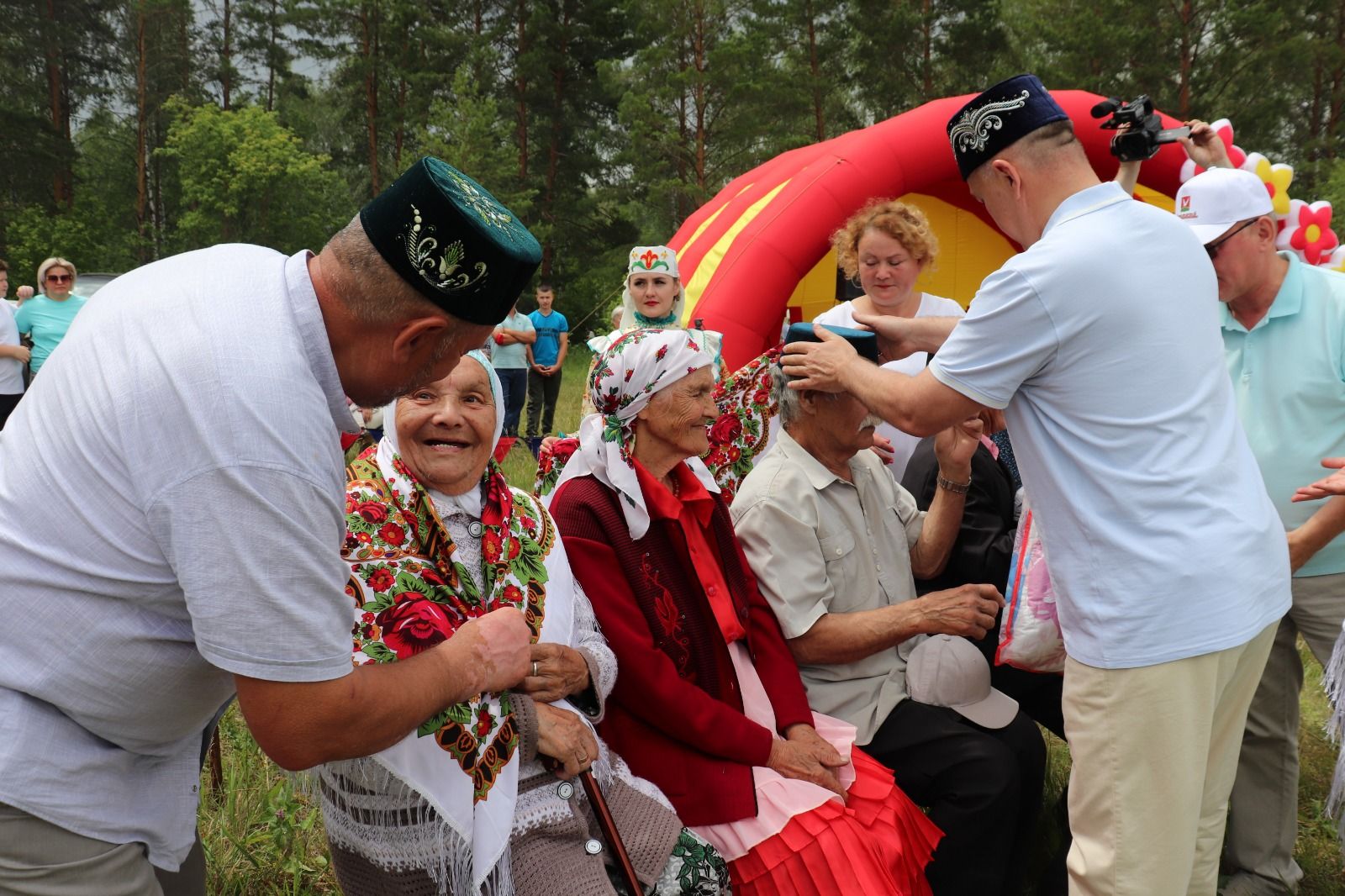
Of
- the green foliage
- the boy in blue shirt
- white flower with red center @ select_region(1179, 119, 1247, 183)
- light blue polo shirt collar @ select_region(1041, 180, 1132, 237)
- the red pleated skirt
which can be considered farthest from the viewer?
the green foliage

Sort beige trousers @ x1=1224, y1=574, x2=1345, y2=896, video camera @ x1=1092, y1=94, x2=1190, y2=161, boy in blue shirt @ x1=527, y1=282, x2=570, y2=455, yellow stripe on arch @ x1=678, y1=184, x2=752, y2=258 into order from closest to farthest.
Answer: video camera @ x1=1092, y1=94, x2=1190, y2=161, beige trousers @ x1=1224, y1=574, x2=1345, y2=896, yellow stripe on arch @ x1=678, y1=184, x2=752, y2=258, boy in blue shirt @ x1=527, y1=282, x2=570, y2=455

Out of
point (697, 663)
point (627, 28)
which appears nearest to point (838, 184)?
point (697, 663)

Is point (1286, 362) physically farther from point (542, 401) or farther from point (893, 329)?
point (542, 401)

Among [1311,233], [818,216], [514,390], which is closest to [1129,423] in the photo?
[1311,233]

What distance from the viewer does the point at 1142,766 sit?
2.06 m

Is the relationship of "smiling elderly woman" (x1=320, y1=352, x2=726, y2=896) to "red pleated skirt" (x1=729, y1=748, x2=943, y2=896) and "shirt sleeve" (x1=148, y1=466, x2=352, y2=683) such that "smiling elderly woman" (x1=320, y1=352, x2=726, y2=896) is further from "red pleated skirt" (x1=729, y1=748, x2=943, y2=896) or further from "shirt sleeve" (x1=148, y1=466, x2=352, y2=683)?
"shirt sleeve" (x1=148, y1=466, x2=352, y2=683)

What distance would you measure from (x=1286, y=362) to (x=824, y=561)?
1.45 metres

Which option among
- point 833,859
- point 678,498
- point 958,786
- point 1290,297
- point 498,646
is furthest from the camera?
point 1290,297

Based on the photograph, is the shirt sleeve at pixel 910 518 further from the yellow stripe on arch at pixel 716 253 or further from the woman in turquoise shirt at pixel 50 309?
the woman in turquoise shirt at pixel 50 309

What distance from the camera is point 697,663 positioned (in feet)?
8.99

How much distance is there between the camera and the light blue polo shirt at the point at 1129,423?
2.03 m

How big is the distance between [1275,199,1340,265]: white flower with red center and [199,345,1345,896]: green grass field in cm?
201

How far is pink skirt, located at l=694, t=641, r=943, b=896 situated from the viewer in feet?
7.92

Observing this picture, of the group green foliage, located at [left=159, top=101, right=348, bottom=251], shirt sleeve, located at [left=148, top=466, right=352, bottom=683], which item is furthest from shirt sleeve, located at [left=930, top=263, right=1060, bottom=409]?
green foliage, located at [left=159, top=101, right=348, bottom=251]
